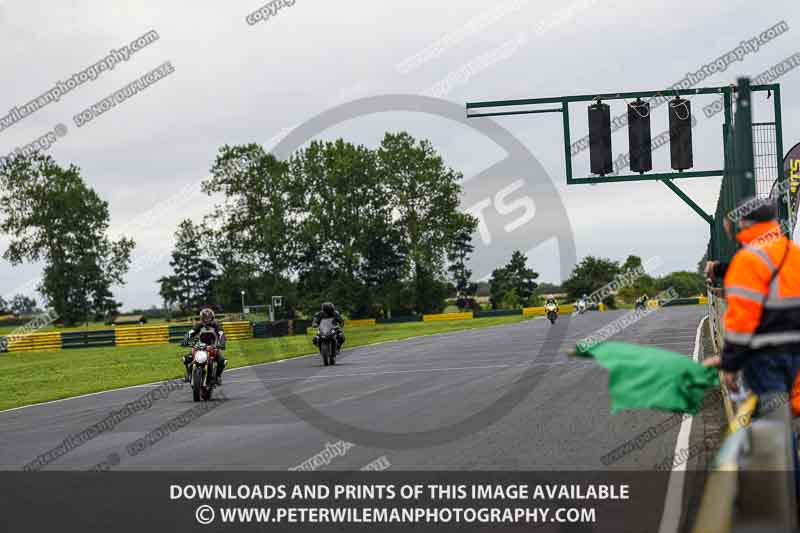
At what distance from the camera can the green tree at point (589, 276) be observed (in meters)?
138

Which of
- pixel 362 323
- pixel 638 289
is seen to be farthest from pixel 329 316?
pixel 638 289

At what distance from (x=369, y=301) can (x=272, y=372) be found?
58019 mm

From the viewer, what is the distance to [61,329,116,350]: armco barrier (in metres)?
49.7

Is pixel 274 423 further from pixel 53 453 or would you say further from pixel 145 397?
pixel 145 397

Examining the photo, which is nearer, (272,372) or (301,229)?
(272,372)

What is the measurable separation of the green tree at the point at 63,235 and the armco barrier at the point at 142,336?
102 feet

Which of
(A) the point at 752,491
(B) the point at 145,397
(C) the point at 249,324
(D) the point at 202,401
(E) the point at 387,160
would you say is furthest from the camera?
(E) the point at 387,160

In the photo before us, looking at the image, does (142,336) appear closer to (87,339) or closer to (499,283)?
(87,339)

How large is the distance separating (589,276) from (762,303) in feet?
468

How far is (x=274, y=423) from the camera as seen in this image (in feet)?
42.2

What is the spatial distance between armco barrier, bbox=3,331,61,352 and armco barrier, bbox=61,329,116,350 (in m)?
0.40

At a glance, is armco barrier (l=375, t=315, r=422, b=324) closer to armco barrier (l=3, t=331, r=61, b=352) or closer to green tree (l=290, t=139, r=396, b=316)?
green tree (l=290, t=139, r=396, b=316)

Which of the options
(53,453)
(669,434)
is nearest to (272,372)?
(53,453)

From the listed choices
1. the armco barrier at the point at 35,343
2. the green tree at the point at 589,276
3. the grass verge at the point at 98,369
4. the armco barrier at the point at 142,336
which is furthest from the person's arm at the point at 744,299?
the green tree at the point at 589,276
